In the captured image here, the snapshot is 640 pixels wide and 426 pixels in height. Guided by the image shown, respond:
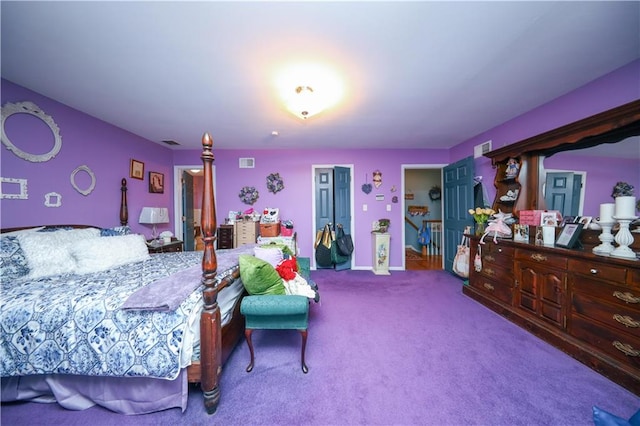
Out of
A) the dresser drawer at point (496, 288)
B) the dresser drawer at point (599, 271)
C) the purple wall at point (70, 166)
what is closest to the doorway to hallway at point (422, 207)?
the dresser drawer at point (496, 288)

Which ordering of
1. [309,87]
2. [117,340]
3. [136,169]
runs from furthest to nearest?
[136,169] < [309,87] < [117,340]

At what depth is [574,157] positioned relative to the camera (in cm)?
218

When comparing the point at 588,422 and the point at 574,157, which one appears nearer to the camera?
the point at 588,422

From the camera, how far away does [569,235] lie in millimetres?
1954

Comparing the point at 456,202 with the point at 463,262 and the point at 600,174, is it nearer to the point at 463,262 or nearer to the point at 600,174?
the point at 463,262

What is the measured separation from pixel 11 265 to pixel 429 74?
381 cm

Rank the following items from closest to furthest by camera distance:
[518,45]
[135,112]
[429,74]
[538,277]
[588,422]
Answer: [588,422], [518,45], [429,74], [538,277], [135,112]

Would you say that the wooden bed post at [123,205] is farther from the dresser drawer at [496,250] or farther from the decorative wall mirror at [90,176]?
the dresser drawer at [496,250]

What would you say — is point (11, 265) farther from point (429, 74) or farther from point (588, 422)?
point (588, 422)

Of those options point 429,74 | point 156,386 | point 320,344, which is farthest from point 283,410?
point 429,74

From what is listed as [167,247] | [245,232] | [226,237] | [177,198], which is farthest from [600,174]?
[177,198]

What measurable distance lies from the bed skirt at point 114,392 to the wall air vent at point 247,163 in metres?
3.55

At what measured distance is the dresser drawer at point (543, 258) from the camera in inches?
73.3

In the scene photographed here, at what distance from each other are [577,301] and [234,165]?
4946 mm
